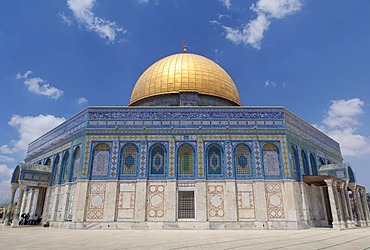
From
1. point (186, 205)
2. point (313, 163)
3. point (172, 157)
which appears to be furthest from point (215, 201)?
point (313, 163)

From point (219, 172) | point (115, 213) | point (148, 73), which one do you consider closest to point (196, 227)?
point (219, 172)

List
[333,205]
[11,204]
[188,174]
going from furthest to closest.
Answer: [11,204] < [188,174] < [333,205]

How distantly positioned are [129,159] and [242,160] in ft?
22.3

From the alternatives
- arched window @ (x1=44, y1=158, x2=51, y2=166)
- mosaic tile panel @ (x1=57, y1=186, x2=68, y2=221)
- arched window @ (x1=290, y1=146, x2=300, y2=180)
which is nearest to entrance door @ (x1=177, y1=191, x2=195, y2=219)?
arched window @ (x1=290, y1=146, x2=300, y2=180)

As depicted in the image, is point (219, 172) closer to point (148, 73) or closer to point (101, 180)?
point (101, 180)

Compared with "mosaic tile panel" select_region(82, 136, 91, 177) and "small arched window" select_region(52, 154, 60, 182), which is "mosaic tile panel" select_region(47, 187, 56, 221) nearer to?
"small arched window" select_region(52, 154, 60, 182)

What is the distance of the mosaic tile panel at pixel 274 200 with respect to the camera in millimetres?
14547

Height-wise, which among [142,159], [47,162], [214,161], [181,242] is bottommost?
[181,242]

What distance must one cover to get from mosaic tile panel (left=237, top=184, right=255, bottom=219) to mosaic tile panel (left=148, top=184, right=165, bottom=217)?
4.33m

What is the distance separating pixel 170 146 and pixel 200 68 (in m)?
7.92

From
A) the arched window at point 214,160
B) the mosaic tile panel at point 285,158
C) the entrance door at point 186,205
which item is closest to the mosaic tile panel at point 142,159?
the entrance door at point 186,205

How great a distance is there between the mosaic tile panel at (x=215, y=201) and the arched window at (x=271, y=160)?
297 centimetres

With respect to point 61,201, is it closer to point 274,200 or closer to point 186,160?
point 186,160

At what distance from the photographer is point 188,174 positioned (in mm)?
15438
